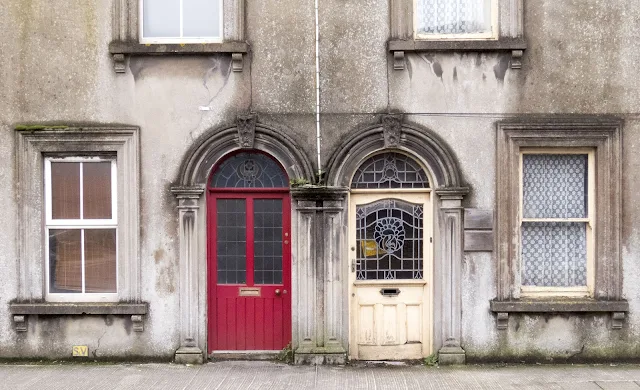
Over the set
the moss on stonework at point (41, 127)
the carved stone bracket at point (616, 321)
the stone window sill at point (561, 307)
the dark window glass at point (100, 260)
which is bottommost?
the carved stone bracket at point (616, 321)

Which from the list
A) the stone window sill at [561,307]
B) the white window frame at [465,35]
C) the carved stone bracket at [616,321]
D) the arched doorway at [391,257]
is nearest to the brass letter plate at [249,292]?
the arched doorway at [391,257]

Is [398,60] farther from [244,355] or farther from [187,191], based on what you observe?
[244,355]

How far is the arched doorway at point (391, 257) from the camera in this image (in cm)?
964

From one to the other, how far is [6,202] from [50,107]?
1395 mm

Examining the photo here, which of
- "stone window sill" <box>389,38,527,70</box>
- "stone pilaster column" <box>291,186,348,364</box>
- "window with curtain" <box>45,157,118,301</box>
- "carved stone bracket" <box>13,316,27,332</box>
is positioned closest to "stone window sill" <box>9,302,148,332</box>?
"carved stone bracket" <box>13,316,27,332</box>

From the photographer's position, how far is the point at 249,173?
9.69 m

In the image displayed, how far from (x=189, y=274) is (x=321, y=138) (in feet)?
8.24

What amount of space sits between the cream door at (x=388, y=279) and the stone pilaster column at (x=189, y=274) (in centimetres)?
207

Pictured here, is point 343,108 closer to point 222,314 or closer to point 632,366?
point 222,314

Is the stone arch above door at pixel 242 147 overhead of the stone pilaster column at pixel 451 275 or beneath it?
overhead

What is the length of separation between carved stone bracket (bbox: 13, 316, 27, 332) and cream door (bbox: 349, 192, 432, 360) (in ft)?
14.2

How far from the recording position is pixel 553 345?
945 centimetres

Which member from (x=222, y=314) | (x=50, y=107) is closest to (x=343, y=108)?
(x=222, y=314)

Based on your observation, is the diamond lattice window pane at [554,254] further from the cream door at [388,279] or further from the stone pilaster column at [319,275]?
the stone pilaster column at [319,275]
